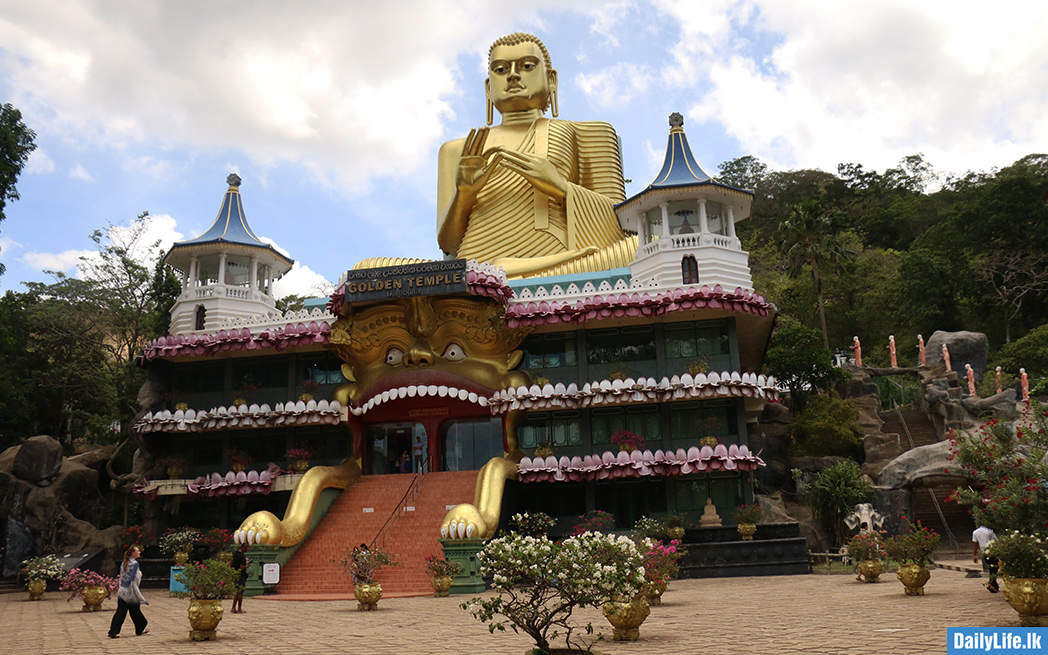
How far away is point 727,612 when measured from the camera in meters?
13.2

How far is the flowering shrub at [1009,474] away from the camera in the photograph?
10.9 metres

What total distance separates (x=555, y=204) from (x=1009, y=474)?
69.8 ft

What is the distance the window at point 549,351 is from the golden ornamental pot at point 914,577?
1353cm

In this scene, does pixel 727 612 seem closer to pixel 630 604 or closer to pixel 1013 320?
pixel 630 604

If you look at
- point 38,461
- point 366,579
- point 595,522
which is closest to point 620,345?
point 595,522

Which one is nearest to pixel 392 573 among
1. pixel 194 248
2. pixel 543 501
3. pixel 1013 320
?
pixel 543 501

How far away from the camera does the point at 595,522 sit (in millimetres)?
22406

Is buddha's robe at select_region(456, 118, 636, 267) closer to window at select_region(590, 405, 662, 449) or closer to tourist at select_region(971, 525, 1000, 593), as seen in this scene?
window at select_region(590, 405, 662, 449)

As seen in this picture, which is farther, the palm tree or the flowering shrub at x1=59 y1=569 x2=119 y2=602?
the palm tree

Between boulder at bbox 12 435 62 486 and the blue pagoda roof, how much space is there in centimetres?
781

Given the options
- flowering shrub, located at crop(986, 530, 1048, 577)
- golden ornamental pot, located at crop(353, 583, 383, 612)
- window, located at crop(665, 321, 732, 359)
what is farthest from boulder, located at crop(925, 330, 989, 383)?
golden ornamental pot, located at crop(353, 583, 383, 612)

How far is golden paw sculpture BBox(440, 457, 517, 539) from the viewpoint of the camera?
19625mm

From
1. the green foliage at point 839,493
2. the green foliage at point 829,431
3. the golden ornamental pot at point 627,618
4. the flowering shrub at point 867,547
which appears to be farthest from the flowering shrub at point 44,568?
the green foliage at point 829,431

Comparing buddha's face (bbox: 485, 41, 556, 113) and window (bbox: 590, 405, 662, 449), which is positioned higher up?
buddha's face (bbox: 485, 41, 556, 113)
